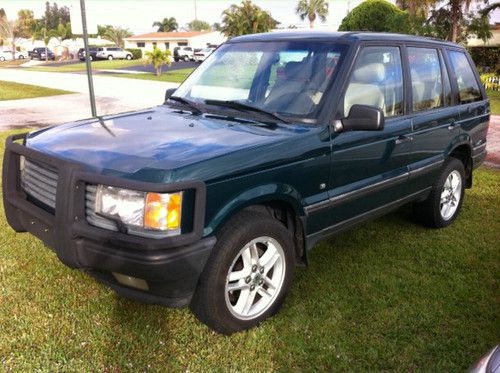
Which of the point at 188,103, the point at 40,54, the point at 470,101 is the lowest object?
the point at 40,54

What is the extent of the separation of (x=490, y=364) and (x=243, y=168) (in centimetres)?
158

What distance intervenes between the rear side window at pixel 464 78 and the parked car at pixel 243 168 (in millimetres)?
136

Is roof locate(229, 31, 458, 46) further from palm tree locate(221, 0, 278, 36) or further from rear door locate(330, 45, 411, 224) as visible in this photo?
palm tree locate(221, 0, 278, 36)

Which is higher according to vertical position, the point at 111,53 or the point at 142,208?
the point at 111,53

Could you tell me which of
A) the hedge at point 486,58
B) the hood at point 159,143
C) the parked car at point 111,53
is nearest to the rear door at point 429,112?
the hood at point 159,143

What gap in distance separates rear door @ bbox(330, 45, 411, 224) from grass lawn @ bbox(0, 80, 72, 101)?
1559 centimetres

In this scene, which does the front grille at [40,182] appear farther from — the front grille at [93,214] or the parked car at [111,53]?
the parked car at [111,53]

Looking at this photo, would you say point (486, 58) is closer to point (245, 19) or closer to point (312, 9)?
point (245, 19)

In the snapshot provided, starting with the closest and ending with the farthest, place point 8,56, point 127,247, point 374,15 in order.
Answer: point 127,247 < point 374,15 < point 8,56

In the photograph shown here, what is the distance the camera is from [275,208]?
3.35 m

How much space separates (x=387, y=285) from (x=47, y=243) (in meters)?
2.48

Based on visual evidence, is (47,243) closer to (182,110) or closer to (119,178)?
(119,178)

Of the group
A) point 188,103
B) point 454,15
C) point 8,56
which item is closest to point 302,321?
point 188,103

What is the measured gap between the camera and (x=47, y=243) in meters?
3.09
